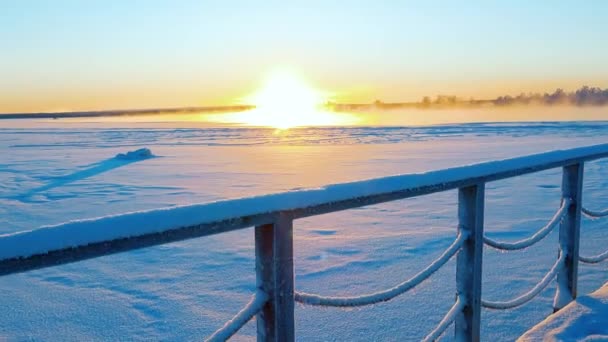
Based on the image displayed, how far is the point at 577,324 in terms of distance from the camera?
2658 millimetres

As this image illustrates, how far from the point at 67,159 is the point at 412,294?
13.1m

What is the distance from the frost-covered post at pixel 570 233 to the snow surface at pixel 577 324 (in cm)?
10

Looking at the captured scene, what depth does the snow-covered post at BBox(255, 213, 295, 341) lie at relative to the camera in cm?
138

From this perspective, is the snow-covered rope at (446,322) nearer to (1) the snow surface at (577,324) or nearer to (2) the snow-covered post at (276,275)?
(1) the snow surface at (577,324)

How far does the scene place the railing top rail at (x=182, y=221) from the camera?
3.14 ft

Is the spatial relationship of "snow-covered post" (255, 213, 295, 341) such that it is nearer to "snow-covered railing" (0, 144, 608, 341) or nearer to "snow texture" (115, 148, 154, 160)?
"snow-covered railing" (0, 144, 608, 341)

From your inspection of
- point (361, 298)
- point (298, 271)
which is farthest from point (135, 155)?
point (361, 298)

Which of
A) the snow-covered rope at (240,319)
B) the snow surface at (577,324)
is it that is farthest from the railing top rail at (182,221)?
the snow surface at (577,324)

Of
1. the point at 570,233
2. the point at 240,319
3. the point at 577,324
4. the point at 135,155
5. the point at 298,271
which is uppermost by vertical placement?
the point at 240,319

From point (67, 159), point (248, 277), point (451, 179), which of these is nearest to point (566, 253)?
point (451, 179)

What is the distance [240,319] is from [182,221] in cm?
36

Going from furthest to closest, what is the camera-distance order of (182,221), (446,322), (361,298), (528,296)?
(528,296)
(446,322)
(361,298)
(182,221)

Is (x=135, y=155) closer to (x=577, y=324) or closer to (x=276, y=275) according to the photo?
(x=577, y=324)

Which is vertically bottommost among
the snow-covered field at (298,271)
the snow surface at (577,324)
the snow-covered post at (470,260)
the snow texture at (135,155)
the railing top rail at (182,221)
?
the snow-covered field at (298,271)
